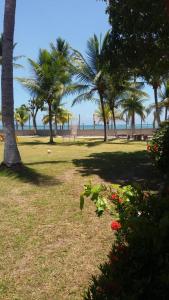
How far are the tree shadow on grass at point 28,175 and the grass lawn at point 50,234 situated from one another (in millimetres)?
25

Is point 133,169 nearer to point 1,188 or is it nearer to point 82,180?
point 82,180

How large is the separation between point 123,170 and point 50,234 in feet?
18.5

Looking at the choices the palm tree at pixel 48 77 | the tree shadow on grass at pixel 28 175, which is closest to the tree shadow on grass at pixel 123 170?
the tree shadow on grass at pixel 28 175

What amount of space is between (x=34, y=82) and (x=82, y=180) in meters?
18.4

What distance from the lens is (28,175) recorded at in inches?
443

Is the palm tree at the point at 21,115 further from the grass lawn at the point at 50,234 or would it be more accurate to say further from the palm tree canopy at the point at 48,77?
the grass lawn at the point at 50,234

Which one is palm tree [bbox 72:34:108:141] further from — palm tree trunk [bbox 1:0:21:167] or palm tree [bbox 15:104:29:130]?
palm tree [bbox 15:104:29:130]

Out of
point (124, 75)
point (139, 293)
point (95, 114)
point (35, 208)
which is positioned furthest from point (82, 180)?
point (95, 114)

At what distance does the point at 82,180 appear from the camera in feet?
34.8

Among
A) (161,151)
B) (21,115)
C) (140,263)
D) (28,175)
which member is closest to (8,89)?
(28,175)

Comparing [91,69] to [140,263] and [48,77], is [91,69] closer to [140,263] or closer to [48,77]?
[48,77]

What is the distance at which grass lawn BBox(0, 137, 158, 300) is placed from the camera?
5055 mm

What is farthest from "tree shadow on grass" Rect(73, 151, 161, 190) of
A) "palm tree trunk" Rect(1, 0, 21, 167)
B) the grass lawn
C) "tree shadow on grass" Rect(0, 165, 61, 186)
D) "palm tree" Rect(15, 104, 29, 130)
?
"palm tree" Rect(15, 104, 29, 130)

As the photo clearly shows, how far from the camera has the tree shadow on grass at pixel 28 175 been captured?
10359mm
